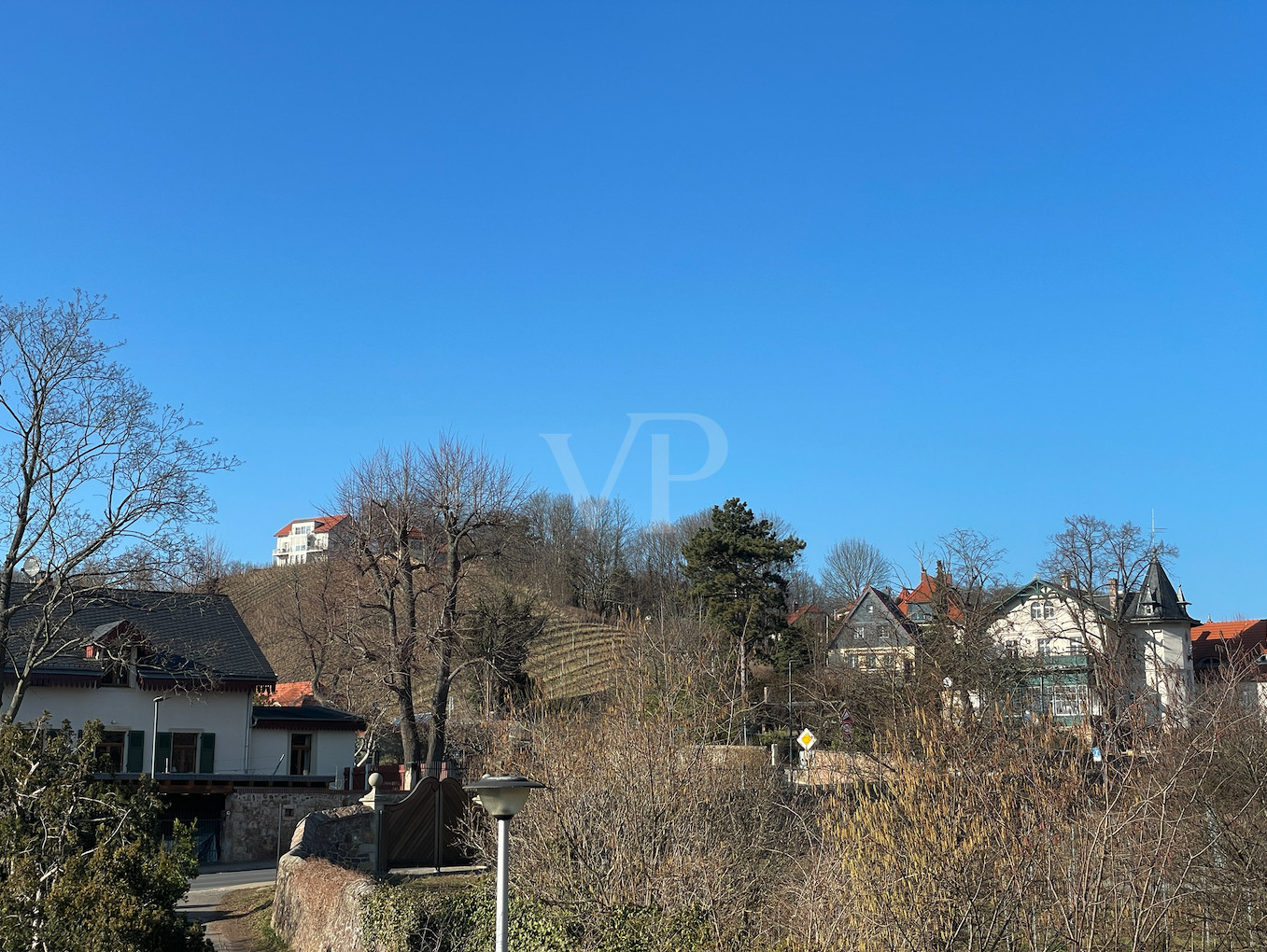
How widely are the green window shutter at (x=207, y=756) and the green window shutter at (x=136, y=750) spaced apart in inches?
67.0

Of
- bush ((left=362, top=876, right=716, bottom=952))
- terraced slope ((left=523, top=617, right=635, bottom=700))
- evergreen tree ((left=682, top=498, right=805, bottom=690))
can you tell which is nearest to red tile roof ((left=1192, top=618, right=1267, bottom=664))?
evergreen tree ((left=682, top=498, right=805, bottom=690))

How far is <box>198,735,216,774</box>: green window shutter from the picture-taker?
35125mm

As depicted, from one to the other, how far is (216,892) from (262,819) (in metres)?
8.75

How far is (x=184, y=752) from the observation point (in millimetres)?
35188

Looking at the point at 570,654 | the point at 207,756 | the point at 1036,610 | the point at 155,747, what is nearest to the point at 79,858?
the point at 155,747

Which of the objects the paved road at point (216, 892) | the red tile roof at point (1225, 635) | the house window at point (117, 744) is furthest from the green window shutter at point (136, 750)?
the red tile roof at point (1225, 635)

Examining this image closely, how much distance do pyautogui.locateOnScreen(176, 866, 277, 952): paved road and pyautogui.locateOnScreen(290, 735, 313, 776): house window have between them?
794 cm

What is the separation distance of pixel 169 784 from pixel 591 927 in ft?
82.9

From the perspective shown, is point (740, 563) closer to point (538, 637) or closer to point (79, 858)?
point (538, 637)

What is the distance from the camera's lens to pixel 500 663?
136ft

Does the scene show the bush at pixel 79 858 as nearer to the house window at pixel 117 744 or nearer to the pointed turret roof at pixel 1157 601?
the house window at pixel 117 744

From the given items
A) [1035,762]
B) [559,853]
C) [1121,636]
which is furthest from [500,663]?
[1035,762]

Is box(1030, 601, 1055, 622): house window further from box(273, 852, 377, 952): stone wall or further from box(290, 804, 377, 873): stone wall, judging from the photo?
box(273, 852, 377, 952): stone wall

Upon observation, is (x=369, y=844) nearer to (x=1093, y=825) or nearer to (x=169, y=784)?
(x=169, y=784)
